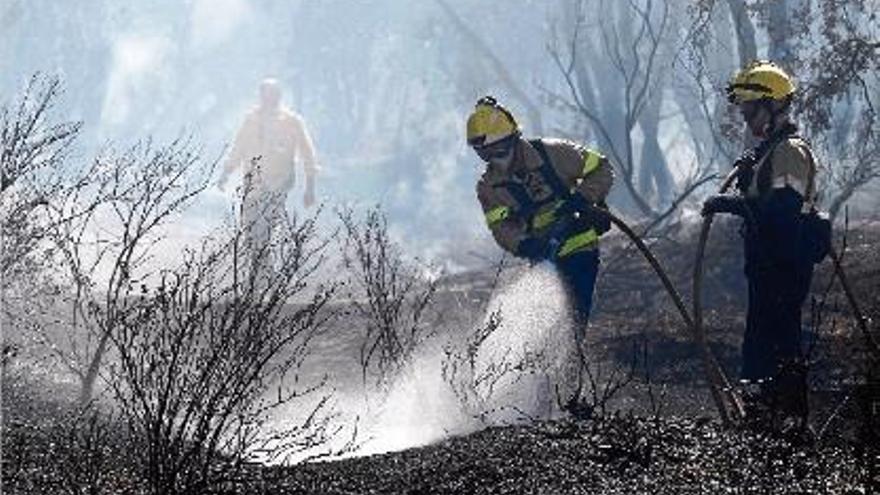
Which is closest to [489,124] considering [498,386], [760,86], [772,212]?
[498,386]

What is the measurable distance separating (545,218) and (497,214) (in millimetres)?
298

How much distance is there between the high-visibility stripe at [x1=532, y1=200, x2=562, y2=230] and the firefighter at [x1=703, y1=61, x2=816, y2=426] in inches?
50.8

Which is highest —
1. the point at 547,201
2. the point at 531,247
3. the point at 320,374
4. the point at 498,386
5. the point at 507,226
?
the point at 547,201

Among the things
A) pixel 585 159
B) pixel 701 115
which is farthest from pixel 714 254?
pixel 701 115

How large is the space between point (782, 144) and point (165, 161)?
3.17 metres

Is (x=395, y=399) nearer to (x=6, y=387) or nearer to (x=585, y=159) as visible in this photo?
(x=585, y=159)

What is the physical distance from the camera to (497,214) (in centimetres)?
779

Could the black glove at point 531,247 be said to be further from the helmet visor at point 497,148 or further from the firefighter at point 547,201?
the helmet visor at point 497,148

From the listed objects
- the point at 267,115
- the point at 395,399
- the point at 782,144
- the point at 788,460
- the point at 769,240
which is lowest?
the point at 788,460

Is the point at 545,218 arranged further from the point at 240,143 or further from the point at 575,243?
the point at 240,143

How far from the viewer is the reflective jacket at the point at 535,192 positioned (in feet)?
25.2

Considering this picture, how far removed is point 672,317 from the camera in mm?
11930

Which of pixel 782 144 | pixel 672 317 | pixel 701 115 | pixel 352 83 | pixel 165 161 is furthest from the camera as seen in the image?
pixel 352 83

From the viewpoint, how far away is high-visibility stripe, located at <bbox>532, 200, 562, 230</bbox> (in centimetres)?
768
